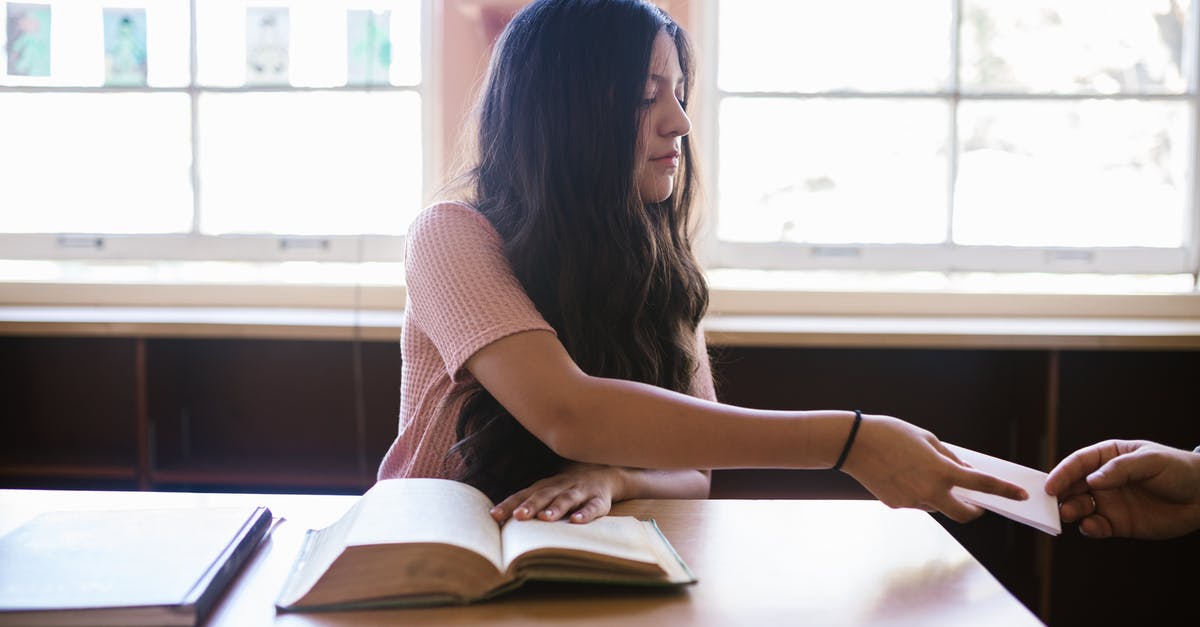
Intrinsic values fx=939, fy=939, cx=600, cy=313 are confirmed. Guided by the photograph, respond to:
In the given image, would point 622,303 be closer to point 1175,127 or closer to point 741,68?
point 741,68

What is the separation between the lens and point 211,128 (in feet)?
8.74

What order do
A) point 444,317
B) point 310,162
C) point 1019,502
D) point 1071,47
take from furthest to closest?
point 310,162, point 1071,47, point 444,317, point 1019,502

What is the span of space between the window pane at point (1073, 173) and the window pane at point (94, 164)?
86.5 inches

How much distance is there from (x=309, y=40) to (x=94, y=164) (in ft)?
2.38

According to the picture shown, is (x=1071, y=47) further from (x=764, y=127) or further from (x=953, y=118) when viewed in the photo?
(x=764, y=127)

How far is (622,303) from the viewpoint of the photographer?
123 centimetres

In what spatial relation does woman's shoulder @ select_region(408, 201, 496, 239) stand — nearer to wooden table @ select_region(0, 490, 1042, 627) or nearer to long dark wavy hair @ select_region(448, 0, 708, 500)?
long dark wavy hair @ select_region(448, 0, 708, 500)

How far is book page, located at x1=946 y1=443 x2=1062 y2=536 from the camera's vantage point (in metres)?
0.86

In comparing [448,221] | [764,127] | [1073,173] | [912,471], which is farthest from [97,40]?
[1073,173]

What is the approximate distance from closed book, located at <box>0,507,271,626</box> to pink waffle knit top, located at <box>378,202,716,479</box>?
0.94 ft

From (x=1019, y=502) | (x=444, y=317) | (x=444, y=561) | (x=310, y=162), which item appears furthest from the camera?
(x=310, y=162)

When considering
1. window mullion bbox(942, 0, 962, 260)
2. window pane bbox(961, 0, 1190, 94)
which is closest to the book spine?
window mullion bbox(942, 0, 962, 260)

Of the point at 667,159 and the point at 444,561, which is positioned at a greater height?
the point at 667,159

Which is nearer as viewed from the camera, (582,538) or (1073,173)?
(582,538)
